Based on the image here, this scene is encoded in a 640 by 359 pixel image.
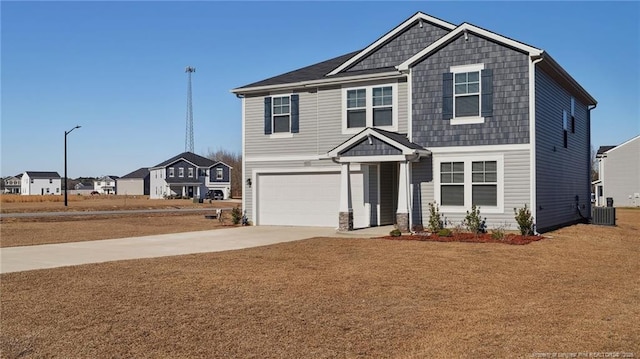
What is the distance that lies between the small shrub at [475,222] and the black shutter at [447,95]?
10.5 ft

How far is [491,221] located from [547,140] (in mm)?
3887

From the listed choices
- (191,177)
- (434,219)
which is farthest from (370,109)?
(191,177)

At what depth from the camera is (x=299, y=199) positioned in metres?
22.4

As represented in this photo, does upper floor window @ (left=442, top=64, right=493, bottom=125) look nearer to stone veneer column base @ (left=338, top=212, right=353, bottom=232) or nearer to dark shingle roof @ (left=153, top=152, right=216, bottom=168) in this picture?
stone veneer column base @ (left=338, top=212, right=353, bottom=232)

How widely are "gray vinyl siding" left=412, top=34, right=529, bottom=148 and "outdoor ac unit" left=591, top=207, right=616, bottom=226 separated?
8.86m

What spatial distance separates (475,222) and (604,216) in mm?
9559

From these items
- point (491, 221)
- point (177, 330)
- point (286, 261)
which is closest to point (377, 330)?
point (177, 330)

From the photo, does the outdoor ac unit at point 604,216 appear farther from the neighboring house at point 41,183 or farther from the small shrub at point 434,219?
the neighboring house at point 41,183

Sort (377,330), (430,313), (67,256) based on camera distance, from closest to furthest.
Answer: (377,330)
(430,313)
(67,256)

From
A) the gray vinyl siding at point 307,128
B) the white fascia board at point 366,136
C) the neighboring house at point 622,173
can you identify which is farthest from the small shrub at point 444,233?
the neighboring house at point 622,173

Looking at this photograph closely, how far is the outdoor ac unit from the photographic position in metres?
23.8

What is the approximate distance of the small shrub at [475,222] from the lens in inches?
698

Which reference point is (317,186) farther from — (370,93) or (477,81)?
(477,81)

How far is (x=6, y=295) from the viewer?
29.1ft
